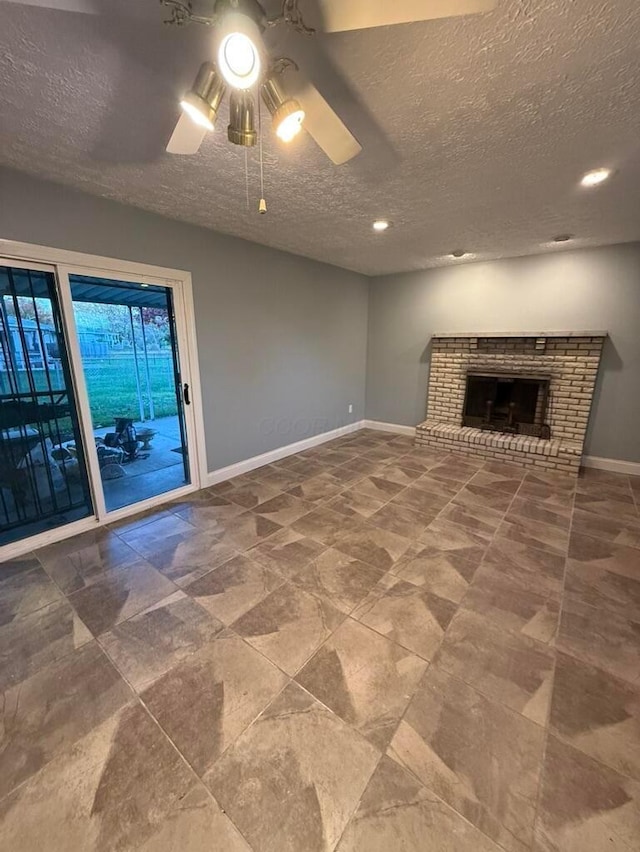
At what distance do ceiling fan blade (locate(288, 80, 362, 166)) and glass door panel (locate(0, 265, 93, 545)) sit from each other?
215 centimetres

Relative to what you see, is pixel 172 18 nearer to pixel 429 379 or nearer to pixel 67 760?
pixel 67 760

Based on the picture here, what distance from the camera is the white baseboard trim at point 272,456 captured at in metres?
3.68

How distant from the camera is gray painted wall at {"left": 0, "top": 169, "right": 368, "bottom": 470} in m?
2.37

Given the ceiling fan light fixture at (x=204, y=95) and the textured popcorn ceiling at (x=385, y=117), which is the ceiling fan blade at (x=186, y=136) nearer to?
the ceiling fan light fixture at (x=204, y=95)

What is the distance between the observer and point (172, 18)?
1103mm

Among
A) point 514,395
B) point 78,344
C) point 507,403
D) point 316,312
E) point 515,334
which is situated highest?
point 316,312

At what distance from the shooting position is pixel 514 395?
446 centimetres

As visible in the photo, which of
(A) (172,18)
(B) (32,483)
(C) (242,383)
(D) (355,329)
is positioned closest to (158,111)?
(A) (172,18)

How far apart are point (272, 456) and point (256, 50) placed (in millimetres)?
3626

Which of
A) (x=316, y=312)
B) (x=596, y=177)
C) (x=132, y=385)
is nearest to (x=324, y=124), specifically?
(x=596, y=177)

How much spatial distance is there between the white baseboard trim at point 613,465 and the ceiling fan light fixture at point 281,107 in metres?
A: 4.61

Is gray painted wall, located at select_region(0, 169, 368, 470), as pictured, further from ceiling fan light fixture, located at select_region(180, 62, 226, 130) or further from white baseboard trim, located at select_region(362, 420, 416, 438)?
ceiling fan light fixture, located at select_region(180, 62, 226, 130)

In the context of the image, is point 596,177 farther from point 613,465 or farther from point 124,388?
point 124,388

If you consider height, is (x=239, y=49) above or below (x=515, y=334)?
above
